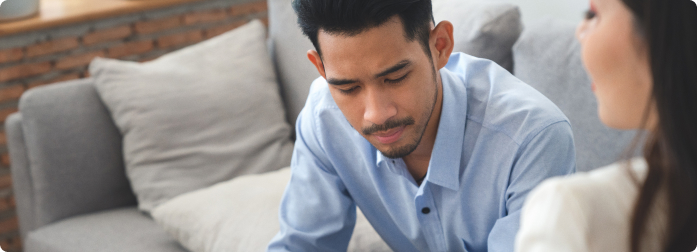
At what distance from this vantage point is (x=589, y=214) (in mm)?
454

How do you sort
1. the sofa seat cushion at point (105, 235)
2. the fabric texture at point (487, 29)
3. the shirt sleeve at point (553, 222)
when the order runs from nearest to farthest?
the shirt sleeve at point (553, 222), the fabric texture at point (487, 29), the sofa seat cushion at point (105, 235)

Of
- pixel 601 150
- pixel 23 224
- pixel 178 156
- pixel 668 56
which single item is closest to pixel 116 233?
pixel 178 156

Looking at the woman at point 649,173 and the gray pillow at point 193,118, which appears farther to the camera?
the gray pillow at point 193,118

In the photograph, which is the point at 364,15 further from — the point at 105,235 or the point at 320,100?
the point at 105,235

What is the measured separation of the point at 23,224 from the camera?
1859mm

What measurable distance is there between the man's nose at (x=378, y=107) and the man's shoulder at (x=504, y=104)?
18cm

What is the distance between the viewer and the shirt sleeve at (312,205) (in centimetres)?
126

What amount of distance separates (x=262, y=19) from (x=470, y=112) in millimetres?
1824

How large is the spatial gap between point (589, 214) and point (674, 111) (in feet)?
0.34

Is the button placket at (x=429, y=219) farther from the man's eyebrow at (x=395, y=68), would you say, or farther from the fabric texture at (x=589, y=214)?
the fabric texture at (x=589, y=214)

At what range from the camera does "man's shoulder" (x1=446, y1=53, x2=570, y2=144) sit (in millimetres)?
993

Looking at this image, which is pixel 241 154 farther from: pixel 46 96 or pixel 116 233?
pixel 46 96

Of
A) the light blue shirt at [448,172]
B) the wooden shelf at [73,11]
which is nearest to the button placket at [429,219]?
the light blue shirt at [448,172]

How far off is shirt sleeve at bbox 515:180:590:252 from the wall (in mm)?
2217
